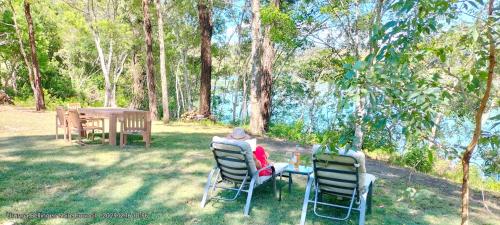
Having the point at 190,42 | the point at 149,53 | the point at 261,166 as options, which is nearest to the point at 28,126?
the point at 149,53

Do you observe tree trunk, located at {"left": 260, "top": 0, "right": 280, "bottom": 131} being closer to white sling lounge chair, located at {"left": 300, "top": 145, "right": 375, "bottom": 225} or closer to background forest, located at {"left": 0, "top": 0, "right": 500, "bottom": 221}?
background forest, located at {"left": 0, "top": 0, "right": 500, "bottom": 221}

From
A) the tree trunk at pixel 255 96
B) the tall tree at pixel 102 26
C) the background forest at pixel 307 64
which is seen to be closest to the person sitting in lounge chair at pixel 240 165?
the background forest at pixel 307 64

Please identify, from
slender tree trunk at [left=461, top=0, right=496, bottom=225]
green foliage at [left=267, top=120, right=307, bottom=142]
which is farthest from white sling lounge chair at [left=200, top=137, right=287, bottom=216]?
green foliage at [left=267, top=120, right=307, bottom=142]

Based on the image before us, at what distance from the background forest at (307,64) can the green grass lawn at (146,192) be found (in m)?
0.55

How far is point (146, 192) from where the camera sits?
15.5 feet

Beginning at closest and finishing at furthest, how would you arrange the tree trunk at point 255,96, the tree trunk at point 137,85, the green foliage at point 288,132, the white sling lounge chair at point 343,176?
1. the white sling lounge chair at point 343,176
2. the tree trunk at point 255,96
3. the green foliage at point 288,132
4. the tree trunk at point 137,85

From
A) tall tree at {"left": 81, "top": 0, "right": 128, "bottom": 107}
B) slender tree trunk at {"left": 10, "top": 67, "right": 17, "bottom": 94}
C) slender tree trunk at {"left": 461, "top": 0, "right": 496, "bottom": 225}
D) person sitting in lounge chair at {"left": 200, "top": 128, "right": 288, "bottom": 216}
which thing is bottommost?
person sitting in lounge chair at {"left": 200, "top": 128, "right": 288, "bottom": 216}

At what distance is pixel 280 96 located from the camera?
2592 centimetres

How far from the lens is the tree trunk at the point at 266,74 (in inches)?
433

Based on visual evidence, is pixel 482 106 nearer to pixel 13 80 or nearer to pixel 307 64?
pixel 307 64

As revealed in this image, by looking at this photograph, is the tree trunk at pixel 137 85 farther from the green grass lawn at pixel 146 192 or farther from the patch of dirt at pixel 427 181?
the patch of dirt at pixel 427 181

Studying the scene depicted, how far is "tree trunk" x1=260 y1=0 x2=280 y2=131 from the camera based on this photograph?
11.0m

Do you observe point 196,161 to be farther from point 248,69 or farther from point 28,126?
point 248,69

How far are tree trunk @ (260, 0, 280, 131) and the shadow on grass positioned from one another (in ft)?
16.9
